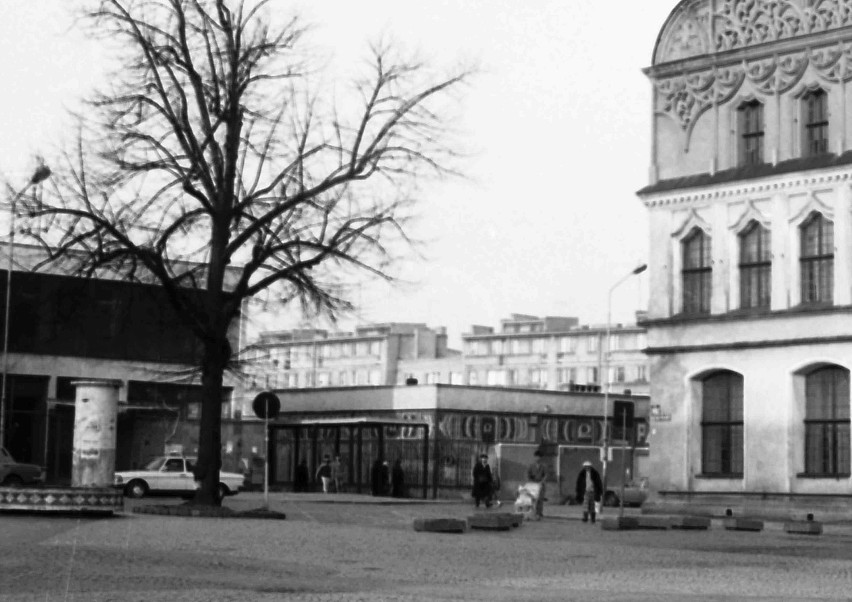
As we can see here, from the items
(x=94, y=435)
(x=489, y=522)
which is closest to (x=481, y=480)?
(x=489, y=522)

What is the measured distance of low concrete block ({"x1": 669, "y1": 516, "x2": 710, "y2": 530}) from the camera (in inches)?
1540

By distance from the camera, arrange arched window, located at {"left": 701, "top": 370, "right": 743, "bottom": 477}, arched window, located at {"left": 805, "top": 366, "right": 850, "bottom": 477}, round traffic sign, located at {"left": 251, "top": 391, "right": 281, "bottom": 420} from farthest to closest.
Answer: arched window, located at {"left": 701, "top": 370, "right": 743, "bottom": 477} < arched window, located at {"left": 805, "top": 366, "right": 850, "bottom": 477} < round traffic sign, located at {"left": 251, "top": 391, "right": 281, "bottom": 420}

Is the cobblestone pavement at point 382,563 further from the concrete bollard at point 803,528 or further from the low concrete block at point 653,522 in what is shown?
the low concrete block at point 653,522

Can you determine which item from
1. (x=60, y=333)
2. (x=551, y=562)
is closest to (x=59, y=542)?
(x=551, y=562)

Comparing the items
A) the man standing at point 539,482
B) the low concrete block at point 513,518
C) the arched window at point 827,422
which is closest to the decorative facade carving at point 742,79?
the arched window at point 827,422

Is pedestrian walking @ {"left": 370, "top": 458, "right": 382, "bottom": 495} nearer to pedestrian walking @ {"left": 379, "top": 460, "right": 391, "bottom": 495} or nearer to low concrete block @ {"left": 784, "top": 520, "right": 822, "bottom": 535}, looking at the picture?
pedestrian walking @ {"left": 379, "top": 460, "right": 391, "bottom": 495}

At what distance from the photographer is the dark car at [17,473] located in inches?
2335

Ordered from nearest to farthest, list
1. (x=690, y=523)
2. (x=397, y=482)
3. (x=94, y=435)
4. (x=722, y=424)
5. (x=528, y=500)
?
(x=94, y=435)
(x=690, y=523)
(x=528, y=500)
(x=722, y=424)
(x=397, y=482)

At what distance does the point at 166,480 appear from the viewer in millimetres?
61719

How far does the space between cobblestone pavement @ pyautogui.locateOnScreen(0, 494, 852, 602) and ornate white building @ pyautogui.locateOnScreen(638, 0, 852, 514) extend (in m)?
12.1

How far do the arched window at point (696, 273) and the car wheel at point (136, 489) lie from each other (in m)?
20.4

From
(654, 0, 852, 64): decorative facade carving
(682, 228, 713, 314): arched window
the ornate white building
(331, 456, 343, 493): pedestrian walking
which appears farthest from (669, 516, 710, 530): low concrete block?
(331, 456, 343, 493): pedestrian walking

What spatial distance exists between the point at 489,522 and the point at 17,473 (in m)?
27.9

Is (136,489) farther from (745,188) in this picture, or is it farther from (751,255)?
(745,188)
